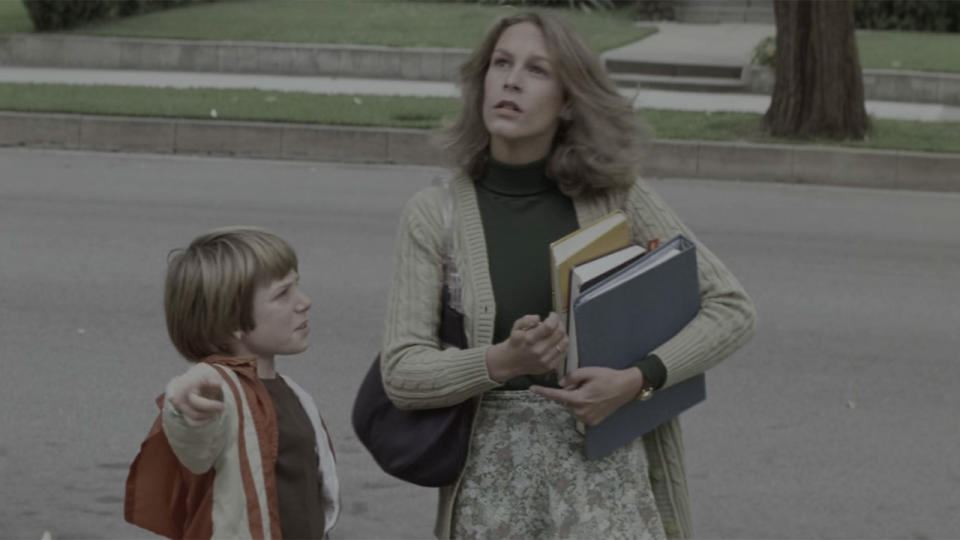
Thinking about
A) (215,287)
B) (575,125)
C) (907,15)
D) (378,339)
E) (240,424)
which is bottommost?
(378,339)

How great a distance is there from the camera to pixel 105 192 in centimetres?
1220

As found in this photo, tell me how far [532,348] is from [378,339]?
530cm

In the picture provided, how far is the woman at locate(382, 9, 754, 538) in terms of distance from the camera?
3.29 meters

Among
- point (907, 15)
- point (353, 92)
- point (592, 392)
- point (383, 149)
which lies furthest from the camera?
point (907, 15)

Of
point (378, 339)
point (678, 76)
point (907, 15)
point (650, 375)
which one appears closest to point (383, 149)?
point (678, 76)

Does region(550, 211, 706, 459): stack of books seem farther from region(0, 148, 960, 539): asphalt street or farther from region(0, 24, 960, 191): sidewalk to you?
region(0, 24, 960, 191): sidewalk

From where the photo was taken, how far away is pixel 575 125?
11.4ft

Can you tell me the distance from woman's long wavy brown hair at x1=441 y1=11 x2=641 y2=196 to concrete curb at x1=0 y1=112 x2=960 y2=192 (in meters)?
9.65

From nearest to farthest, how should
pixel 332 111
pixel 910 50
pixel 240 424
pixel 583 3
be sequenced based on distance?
pixel 240 424
pixel 332 111
pixel 910 50
pixel 583 3

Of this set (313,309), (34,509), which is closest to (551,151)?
(34,509)

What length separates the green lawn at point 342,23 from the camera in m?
20.3

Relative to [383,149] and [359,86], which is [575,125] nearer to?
[383,149]

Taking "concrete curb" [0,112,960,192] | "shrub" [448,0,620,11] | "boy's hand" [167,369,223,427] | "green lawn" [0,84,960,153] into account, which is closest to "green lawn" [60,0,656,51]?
"shrub" [448,0,620,11]

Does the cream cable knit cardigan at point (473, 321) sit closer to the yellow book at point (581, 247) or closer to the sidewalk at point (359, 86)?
the yellow book at point (581, 247)
